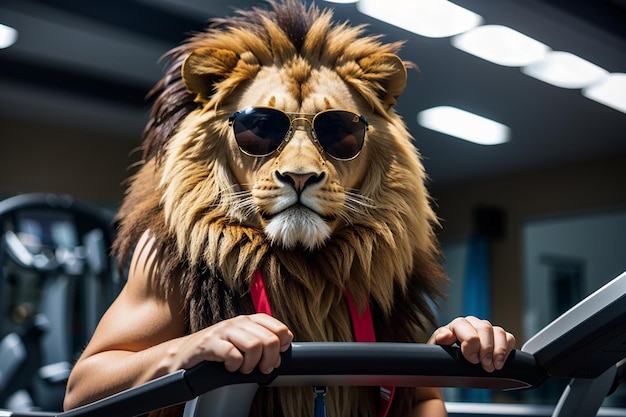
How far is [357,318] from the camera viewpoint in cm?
87

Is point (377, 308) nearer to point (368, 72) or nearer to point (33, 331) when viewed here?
point (368, 72)

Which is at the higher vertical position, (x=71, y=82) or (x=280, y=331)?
(x=71, y=82)

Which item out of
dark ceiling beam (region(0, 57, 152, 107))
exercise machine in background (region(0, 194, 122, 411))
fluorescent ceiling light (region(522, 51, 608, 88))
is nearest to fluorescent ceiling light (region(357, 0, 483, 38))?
fluorescent ceiling light (region(522, 51, 608, 88))

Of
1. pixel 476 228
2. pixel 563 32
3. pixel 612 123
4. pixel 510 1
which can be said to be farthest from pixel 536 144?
pixel 510 1

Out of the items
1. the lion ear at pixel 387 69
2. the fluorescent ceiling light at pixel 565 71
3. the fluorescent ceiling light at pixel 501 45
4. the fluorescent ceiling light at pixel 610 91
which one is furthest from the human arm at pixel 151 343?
the fluorescent ceiling light at pixel 610 91

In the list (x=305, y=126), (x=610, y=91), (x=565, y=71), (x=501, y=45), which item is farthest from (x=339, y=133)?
(x=610, y=91)

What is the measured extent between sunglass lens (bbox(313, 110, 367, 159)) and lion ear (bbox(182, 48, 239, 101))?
15cm

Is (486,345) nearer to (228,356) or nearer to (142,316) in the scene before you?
(228,356)

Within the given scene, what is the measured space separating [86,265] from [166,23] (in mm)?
2082

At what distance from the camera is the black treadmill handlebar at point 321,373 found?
2.05ft

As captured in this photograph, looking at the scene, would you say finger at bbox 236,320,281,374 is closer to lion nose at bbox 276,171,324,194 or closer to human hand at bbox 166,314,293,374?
human hand at bbox 166,314,293,374

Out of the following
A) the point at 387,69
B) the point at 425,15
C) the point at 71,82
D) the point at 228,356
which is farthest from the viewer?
the point at 71,82

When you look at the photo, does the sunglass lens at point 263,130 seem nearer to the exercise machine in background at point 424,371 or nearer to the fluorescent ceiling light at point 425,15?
the exercise machine in background at point 424,371

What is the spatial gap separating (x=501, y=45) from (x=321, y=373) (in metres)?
3.00
